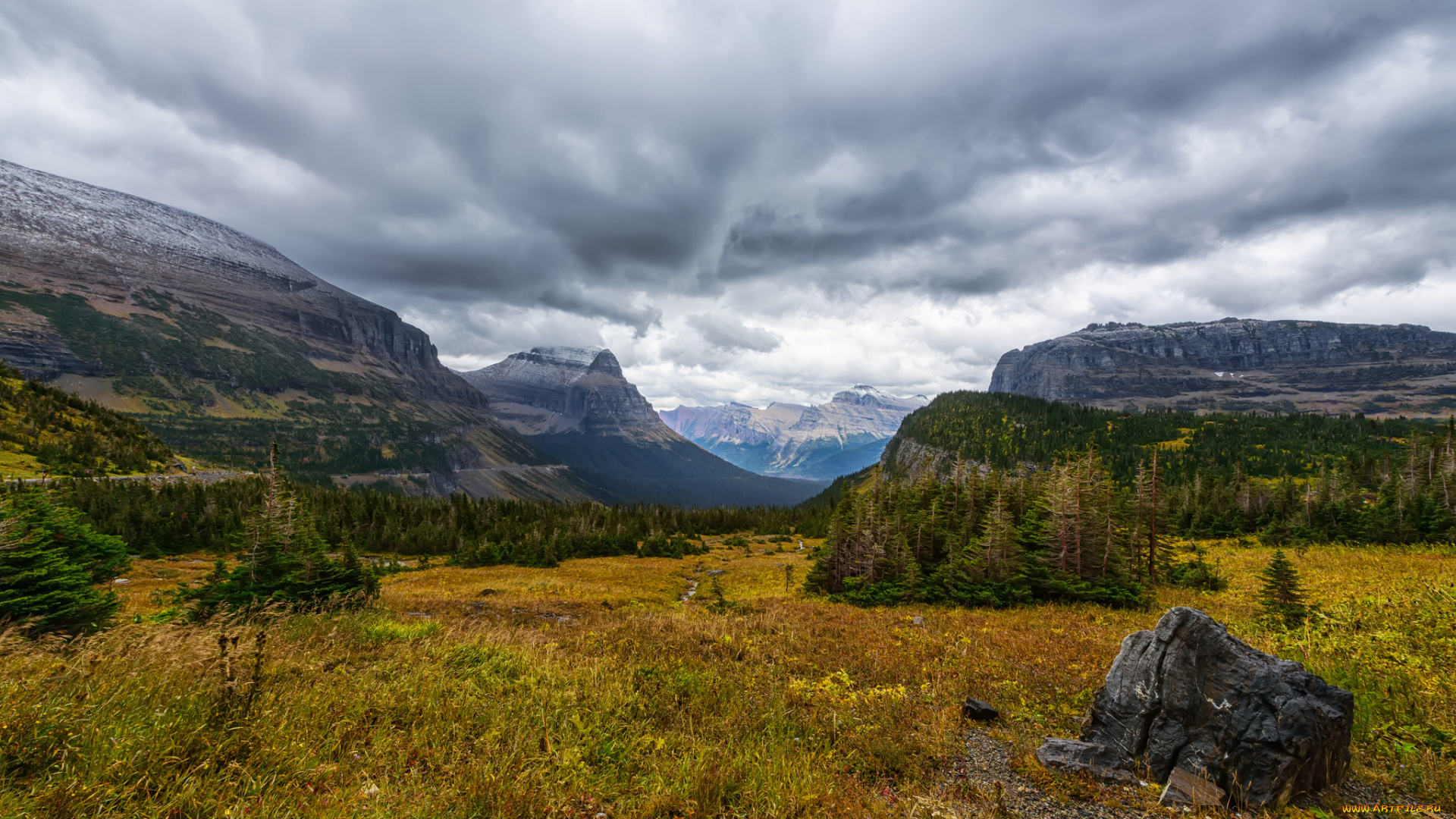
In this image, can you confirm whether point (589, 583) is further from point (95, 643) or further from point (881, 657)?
point (95, 643)

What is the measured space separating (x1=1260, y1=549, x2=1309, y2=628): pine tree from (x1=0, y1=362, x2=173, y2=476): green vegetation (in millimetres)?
129985

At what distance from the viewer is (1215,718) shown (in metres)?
7.73

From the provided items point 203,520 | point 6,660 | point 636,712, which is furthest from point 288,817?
point 203,520

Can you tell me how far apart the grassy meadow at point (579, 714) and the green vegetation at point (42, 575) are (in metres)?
1.69

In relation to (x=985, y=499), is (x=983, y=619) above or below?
below

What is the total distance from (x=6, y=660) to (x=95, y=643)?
1.24 meters

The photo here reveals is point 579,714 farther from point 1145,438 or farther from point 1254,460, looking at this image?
point 1145,438

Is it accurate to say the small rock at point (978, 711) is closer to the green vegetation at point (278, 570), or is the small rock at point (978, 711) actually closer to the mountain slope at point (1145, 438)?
the green vegetation at point (278, 570)

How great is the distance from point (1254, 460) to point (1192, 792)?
18651cm

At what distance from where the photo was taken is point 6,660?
678 centimetres

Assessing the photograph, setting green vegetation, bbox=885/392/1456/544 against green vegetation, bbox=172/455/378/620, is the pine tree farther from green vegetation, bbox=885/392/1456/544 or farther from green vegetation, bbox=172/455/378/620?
green vegetation, bbox=172/455/378/620

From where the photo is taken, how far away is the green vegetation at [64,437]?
82.9m

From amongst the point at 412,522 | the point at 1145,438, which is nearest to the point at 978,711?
the point at 412,522

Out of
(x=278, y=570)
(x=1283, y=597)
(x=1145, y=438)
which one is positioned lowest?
(x=278, y=570)
